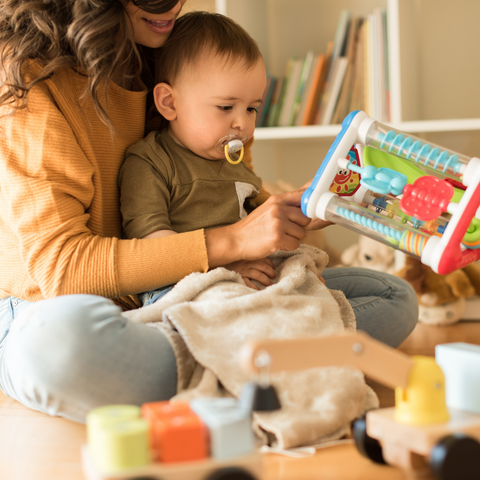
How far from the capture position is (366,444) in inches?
27.7

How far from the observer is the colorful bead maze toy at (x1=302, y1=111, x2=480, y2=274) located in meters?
0.79

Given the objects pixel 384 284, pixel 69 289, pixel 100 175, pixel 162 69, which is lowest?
pixel 384 284

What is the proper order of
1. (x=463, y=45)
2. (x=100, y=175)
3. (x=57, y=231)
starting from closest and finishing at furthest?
(x=57, y=231), (x=100, y=175), (x=463, y=45)

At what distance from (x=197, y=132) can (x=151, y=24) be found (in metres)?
0.22

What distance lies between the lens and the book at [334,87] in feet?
6.42

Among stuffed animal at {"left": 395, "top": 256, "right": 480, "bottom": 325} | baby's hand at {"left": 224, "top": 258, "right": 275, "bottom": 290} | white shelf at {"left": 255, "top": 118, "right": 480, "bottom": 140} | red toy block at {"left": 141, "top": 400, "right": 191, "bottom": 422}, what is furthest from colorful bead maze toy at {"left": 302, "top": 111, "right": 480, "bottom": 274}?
white shelf at {"left": 255, "top": 118, "right": 480, "bottom": 140}

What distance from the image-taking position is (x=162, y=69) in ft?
3.95

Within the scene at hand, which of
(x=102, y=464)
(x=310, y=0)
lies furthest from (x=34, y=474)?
(x=310, y=0)

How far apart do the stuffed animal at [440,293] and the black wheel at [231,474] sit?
4.11 ft

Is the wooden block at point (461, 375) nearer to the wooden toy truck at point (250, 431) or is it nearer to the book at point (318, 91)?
the wooden toy truck at point (250, 431)

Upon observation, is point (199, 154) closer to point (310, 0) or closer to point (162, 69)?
point (162, 69)

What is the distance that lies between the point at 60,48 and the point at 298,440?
76cm

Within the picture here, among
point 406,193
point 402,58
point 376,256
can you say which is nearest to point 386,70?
point 402,58

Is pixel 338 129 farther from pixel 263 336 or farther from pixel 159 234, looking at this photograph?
pixel 263 336
